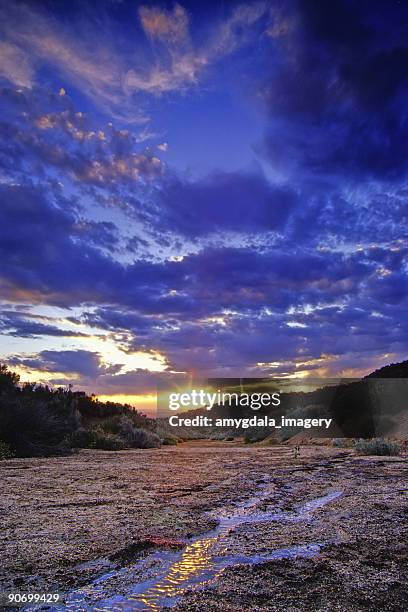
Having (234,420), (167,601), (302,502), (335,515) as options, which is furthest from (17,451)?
(234,420)

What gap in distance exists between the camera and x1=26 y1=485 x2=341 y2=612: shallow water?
2373 mm

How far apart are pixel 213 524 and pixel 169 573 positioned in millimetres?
1362

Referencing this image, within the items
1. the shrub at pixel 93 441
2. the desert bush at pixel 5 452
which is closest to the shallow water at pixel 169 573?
the desert bush at pixel 5 452

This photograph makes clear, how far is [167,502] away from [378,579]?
297 cm

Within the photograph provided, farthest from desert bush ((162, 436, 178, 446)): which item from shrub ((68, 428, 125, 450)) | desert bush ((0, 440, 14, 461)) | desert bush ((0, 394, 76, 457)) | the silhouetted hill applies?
the silhouetted hill

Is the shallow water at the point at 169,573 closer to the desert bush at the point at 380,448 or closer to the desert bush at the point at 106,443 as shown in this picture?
the desert bush at the point at 380,448

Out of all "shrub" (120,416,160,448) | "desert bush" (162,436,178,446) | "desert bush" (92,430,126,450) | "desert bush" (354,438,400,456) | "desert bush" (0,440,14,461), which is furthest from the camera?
"desert bush" (162,436,178,446)

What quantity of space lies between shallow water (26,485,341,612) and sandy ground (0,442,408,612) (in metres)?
0.10

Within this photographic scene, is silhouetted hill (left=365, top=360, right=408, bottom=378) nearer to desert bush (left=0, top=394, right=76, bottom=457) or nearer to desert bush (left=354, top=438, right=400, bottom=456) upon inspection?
desert bush (left=354, top=438, right=400, bottom=456)

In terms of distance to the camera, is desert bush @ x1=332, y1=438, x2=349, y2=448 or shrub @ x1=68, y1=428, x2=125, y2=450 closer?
shrub @ x1=68, y1=428, x2=125, y2=450

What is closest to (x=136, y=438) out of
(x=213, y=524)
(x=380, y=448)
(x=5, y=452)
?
(x=5, y=452)

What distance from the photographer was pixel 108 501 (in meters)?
5.15

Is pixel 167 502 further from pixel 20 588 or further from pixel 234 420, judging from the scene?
pixel 234 420

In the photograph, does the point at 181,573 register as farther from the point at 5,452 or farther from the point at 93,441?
the point at 93,441
